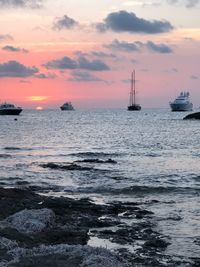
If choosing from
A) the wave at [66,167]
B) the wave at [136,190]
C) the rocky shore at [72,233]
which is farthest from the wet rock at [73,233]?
the wave at [66,167]

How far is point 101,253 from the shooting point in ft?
34.6

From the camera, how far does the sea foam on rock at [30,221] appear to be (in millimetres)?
13336

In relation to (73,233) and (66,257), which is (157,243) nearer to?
(73,233)

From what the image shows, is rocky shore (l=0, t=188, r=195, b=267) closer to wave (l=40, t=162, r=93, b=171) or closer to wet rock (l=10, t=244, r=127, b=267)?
wet rock (l=10, t=244, r=127, b=267)

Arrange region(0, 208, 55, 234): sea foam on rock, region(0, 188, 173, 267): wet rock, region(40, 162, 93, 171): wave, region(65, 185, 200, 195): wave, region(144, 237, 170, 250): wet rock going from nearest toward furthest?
region(0, 188, 173, 267): wet rock < region(144, 237, 170, 250): wet rock < region(0, 208, 55, 234): sea foam on rock < region(65, 185, 200, 195): wave < region(40, 162, 93, 171): wave

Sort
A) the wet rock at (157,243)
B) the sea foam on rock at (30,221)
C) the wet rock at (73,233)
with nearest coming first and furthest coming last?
the wet rock at (73,233) → the wet rock at (157,243) → the sea foam on rock at (30,221)

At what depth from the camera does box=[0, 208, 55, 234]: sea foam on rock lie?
43.8 ft

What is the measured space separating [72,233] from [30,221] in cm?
120

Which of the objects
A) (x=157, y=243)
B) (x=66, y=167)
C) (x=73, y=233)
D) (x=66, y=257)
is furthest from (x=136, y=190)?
(x=66, y=257)

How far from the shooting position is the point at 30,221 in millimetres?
13773

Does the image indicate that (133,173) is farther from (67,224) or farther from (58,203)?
(67,224)

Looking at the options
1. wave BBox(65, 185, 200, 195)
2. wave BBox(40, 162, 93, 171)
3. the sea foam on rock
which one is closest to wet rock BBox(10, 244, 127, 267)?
the sea foam on rock

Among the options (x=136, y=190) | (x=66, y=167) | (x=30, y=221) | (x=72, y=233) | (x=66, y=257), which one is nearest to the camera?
(x=66, y=257)

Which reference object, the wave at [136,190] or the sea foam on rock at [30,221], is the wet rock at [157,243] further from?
the wave at [136,190]
